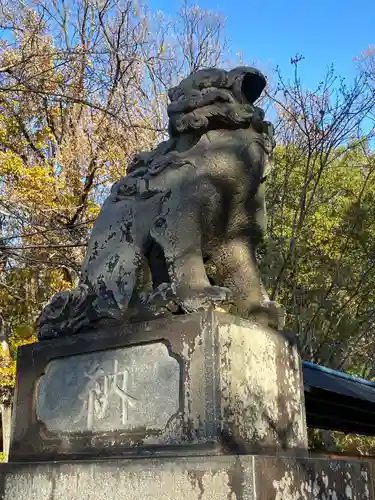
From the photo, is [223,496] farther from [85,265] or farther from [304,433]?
[85,265]

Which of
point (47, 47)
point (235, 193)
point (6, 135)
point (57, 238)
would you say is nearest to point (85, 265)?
point (235, 193)

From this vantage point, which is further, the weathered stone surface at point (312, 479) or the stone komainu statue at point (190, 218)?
the stone komainu statue at point (190, 218)

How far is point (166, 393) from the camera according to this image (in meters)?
2.34

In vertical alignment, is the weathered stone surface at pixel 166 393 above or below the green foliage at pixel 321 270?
below

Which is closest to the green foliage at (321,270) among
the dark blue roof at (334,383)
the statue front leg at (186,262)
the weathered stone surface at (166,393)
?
the dark blue roof at (334,383)

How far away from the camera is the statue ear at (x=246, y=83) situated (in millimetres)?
2924

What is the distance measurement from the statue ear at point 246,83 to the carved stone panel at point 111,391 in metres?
1.38

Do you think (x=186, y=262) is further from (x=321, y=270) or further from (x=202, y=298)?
(x=321, y=270)

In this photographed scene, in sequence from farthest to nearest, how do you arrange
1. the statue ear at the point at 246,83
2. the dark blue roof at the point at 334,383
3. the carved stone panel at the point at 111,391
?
1. the dark blue roof at the point at 334,383
2. the statue ear at the point at 246,83
3. the carved stone panel at the point at 111,391

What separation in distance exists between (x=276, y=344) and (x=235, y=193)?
2.52ft

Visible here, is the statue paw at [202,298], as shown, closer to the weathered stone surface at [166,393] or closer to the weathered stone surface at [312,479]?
the weathered stone surface at [166,393]

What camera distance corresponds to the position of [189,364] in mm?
2311

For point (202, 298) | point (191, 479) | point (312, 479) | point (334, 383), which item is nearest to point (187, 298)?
point (202, 298)

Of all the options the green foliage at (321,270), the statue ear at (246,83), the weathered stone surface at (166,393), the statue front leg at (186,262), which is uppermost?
the green foliage at (321,270)
